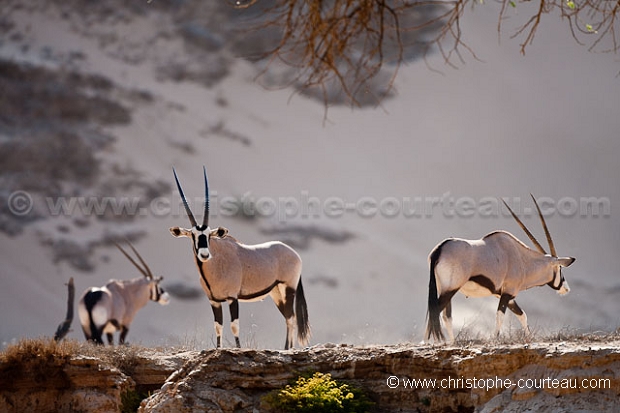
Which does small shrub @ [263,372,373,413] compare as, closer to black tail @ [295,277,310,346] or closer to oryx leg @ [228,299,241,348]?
oryx leg @ [228,299,241,348]

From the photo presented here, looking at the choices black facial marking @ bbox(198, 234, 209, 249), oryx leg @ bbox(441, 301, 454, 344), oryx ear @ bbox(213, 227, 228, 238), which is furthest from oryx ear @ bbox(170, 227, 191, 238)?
oryx leg @ bbox(441, 301, 454, 344)

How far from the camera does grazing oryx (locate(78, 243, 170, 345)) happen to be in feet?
51.2

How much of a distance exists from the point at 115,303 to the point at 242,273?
5179mm

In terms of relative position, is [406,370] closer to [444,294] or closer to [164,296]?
[444,294]

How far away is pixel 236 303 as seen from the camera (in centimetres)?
1179

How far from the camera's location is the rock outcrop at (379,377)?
7848 millimetres

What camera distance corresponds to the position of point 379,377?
945 cm

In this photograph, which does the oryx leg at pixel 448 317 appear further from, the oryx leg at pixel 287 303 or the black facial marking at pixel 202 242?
the black facial marking at pixel 202 242

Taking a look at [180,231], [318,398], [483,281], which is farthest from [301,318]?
[318,398]

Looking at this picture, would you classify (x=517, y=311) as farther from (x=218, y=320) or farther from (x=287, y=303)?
(x=218, y=320)

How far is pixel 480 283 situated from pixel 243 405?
3.96 metres

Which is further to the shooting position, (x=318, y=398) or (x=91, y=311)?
(x=91, y=311)

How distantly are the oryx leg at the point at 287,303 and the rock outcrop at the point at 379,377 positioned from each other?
5.89 ft

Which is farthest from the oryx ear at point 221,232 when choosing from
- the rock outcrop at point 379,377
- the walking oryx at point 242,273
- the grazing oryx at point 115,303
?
the grazing oryx at point 115,303
